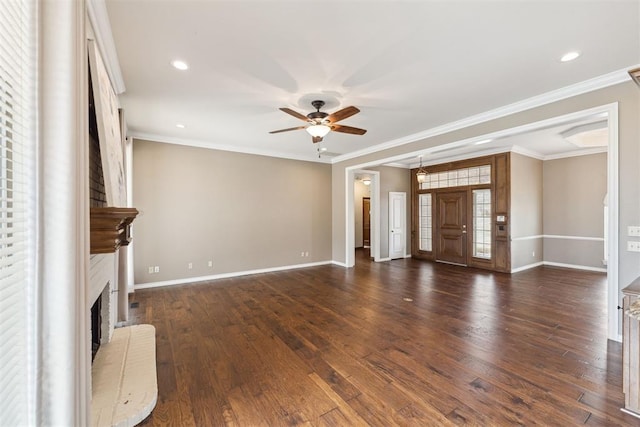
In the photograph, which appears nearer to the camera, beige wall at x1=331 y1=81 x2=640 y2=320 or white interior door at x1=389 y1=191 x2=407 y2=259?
beige wall at x1=331 y1=81 x2=640 y2=320

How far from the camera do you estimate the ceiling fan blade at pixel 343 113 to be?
120 inches

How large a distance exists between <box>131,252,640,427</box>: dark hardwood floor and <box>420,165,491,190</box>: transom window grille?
302cm

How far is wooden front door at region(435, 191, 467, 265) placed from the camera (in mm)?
7168

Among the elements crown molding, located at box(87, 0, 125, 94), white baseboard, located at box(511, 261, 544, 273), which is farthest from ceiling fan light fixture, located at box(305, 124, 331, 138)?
white baseboard, located at box(511, 261, 544, 273)

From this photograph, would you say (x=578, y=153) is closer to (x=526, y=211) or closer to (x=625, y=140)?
(x=526, y=211)

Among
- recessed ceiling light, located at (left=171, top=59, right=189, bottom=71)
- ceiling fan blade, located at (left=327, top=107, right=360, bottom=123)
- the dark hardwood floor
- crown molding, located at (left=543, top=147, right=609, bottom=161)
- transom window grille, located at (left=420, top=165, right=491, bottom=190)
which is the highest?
recessed ceiling light, located at (left=171, top=59, right=189, bottom=71)

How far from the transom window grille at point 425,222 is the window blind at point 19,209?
8199 millimetres

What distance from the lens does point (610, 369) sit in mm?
2418

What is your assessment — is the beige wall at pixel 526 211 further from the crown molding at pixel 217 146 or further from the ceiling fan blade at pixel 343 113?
the ceiling fan blade at pixel 343 113

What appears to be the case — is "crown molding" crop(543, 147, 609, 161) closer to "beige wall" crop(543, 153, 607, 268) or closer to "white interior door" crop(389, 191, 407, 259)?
"beige wall" crop(543, 153, 607, 268)

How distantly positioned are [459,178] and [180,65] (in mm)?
6972

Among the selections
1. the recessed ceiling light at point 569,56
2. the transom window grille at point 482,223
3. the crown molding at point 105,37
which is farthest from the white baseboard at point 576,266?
the crown molding at point 105,37

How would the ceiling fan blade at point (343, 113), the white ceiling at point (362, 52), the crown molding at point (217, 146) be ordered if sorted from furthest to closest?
the crown molding at point (217, 146) < the ceiling fan blade at point (343, 113) < the white ceiling at point (362, 52)

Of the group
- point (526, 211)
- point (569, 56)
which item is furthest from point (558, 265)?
point (569, 56)
